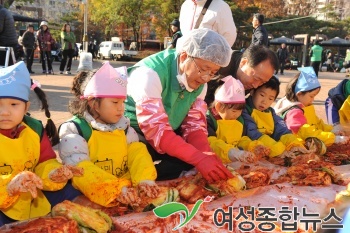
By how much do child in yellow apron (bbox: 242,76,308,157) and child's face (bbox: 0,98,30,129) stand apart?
82.7 inches

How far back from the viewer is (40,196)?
2.37 m

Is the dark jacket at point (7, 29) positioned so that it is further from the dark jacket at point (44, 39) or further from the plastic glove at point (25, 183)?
the dark jacket at point (44, 39)

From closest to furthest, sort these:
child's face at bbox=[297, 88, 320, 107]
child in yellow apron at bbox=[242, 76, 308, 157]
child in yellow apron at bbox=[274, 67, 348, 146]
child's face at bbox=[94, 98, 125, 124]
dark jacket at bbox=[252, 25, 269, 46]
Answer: child's face at bbox=[94, 98, 125, 124], child in yellow apron at bbox=[242, 76, 308, 157], child in yellow apron at bbox=[274, 67, 348, 146], child's face at bbox=[297, 88, 320, 107], dark jacket at bbox=[252, 25, 269, 46]

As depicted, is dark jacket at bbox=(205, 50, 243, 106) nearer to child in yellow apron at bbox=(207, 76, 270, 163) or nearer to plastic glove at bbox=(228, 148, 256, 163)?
child in yellow apron at bbox=(207, 76, 270, 163)

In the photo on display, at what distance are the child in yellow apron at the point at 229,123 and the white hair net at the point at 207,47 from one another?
836 millimetres

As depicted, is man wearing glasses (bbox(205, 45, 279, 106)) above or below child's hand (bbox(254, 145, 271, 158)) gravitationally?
above

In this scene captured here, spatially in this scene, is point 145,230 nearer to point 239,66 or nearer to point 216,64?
point 216,64

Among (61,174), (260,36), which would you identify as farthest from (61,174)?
(260,36)

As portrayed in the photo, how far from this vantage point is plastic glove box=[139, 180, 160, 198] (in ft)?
7.43

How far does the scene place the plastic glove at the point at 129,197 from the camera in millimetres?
2191

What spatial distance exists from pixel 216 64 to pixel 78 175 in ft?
3.50

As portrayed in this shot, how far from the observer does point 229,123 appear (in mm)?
3645

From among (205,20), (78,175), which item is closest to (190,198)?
(78,175)

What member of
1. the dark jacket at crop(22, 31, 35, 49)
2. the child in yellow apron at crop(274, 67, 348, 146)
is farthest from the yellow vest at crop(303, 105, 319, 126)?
the dark jacket at crop(22, 31, 35, 49)
